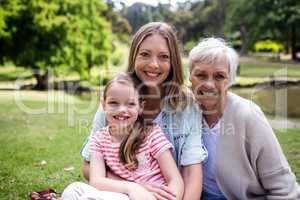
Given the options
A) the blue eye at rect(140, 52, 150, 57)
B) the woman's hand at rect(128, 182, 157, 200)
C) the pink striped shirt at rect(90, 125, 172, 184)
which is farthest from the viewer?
the blue eye at rect(140, 52, 150, 57)

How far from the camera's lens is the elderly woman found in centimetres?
283

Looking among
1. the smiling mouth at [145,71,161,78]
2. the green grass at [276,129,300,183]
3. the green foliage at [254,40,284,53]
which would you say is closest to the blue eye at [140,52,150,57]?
the smiling mouth at [145,71,161,78]

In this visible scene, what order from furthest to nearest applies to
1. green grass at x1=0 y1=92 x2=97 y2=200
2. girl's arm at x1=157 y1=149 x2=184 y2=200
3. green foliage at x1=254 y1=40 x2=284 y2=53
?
green foliage at x1=254 y1=40 x2=284 y2=53 < green grass at x1=0 y1=92 x2=97 y2=200 < girl's arm at x1=157 y1=149 x2=184 y2=200

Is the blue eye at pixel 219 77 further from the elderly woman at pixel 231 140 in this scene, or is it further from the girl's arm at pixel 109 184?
the girl's arm at pixel 109 184

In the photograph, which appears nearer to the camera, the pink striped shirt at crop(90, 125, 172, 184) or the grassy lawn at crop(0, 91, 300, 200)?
the pink striped shirt at crop(90, 125, 172, 184)

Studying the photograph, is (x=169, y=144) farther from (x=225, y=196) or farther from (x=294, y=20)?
(x=294, y=20)

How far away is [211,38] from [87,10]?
18207 millimetres

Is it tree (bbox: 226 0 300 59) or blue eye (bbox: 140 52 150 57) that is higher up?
tree (bbox: 226 0 300 59)

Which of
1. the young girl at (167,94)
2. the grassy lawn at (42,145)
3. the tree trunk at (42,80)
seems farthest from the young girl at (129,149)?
the tree trunk at (42,80)

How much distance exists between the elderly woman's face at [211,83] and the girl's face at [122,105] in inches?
18.8

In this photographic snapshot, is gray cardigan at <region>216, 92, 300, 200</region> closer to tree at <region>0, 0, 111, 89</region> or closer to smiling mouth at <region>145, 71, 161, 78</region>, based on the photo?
smiling mouth at <region>145, 71, 161, 78</region>

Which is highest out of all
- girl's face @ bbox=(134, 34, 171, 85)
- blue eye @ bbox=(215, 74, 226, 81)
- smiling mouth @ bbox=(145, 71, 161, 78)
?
girl's face @ bbox=(134, 34, 171, 85)

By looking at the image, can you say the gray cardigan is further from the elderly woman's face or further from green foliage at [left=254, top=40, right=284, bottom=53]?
green foliage at [left=254, top=40, right=284, bottom=53]

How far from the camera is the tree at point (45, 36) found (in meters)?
17.5
